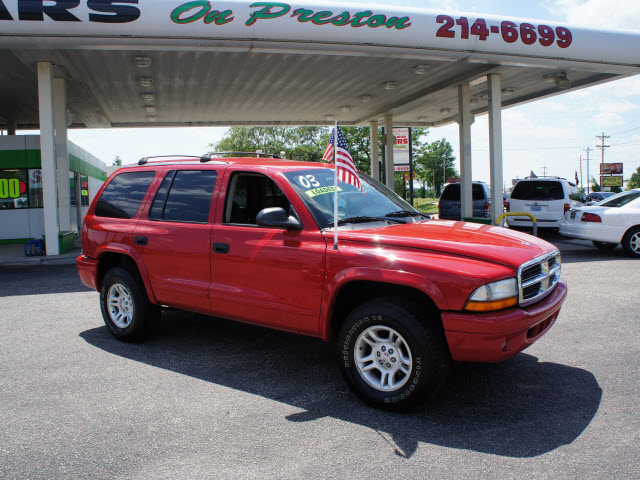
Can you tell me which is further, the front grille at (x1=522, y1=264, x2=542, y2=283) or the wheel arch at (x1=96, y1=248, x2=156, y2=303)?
the wheel arch at (x1=96, y1=248, x2=156, y2=303)

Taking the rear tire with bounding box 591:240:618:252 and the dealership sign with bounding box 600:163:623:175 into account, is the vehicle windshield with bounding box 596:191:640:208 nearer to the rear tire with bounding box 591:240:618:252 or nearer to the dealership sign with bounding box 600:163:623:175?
the rear tire with bounding box 591:240:618:252

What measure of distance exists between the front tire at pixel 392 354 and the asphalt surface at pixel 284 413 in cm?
16

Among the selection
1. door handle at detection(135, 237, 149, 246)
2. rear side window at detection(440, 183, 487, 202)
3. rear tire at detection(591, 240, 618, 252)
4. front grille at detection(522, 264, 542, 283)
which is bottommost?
rear tire at detection(591, 240, 618, 252)

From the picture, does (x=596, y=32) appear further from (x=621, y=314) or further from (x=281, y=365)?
(x=281, y=365)

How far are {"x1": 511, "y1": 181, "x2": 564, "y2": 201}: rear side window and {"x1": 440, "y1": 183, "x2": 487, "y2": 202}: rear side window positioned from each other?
5.92 feet

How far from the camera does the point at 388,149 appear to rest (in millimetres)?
21812

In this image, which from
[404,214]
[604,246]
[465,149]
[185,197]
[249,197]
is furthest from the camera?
[465,149]

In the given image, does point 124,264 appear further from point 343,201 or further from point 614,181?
point 614,181

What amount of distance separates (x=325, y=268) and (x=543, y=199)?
13155 millimetres

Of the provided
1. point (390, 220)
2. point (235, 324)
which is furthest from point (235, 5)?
point (390, 220)

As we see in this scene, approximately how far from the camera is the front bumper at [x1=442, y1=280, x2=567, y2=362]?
10.5ft

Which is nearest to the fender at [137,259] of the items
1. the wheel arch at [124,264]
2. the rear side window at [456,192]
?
the wheel arch at [124,264]

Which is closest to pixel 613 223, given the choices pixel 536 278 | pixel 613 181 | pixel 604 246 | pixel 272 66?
pixel 604 246

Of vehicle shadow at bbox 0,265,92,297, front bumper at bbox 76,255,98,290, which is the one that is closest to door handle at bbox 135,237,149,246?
front bumper at bbox 76,255,98,290
